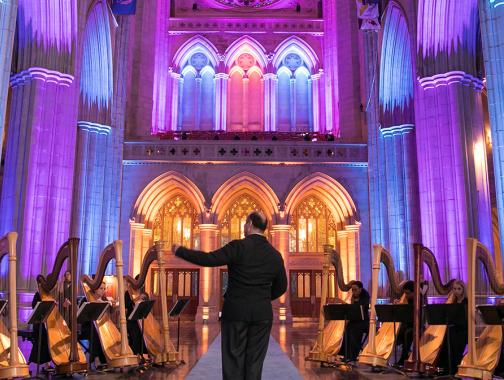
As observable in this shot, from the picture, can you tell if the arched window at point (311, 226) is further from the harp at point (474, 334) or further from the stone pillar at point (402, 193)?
the harp at point (474, 334)

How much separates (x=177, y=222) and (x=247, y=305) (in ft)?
58.8

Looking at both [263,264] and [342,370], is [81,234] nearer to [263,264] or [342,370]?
[342,370]

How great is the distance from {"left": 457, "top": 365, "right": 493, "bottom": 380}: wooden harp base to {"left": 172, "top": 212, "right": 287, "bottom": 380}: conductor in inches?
133

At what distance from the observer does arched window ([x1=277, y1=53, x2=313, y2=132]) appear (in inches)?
980

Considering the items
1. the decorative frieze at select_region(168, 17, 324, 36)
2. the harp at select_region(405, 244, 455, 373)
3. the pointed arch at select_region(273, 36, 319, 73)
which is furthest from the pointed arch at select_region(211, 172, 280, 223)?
the harp at select_region(405, 244, 455, 373)

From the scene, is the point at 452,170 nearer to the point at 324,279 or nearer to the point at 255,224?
the point at 324,279

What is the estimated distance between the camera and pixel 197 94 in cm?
2514

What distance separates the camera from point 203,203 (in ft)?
65.7

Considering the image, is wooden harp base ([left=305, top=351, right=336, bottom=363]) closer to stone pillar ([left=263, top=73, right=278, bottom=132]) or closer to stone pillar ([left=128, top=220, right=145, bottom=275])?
stone pillar ([left=128, top=220, right=145, bottom=275])

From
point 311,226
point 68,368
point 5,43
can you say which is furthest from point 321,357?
point 311,226

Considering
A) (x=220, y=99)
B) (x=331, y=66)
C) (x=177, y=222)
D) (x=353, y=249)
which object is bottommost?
(x=353, y=249)

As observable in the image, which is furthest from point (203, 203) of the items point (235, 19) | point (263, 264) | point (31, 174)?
point (263, 264)

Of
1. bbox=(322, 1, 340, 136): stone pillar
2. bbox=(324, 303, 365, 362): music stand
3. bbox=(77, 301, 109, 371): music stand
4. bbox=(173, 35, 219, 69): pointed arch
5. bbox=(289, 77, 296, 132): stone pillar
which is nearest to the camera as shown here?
bbox=(77, 301, 109, 371): music stand

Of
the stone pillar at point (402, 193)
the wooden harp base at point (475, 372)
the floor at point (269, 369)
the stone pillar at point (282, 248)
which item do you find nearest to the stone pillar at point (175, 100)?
the stone pillar at point (282, 248)
